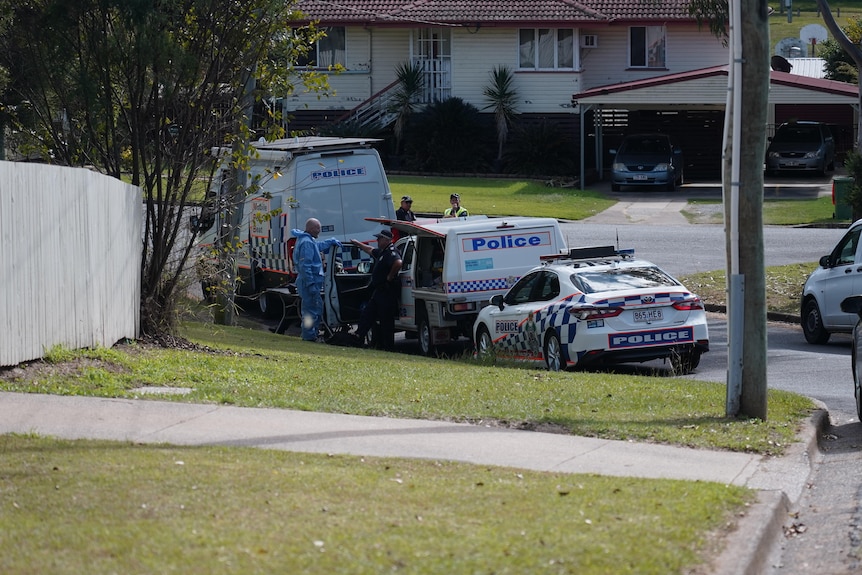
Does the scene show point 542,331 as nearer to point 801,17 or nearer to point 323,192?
point 323,192

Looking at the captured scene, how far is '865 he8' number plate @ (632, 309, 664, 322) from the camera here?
14094 mm

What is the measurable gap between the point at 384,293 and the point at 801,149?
27.9 m

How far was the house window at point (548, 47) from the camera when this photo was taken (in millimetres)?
44375

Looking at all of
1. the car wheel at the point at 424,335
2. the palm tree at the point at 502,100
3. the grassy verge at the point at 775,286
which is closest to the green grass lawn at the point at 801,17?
the palm tree at the point at 502,100

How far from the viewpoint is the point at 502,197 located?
36906mm

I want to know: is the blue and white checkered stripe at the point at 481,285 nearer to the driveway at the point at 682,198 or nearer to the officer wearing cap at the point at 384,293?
the officer wearing cap at the point at 384,293

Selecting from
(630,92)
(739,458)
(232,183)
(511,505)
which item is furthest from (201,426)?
(630,92)

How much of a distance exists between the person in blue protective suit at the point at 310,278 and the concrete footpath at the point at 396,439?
758 centimetres

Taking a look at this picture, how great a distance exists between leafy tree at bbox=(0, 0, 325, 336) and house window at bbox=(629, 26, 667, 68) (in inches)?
1293

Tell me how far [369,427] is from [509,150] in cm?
3448

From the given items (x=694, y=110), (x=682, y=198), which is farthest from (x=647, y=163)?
(x=694, y=110)

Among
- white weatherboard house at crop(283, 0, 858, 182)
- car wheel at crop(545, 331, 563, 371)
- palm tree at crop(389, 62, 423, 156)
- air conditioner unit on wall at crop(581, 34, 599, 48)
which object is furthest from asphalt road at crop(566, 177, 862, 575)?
palm tree at crop(389, 62, 423, 156)

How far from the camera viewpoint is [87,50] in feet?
43.3

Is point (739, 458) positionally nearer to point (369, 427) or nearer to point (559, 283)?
point (369, 427)
